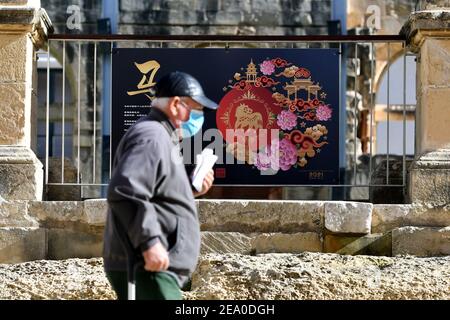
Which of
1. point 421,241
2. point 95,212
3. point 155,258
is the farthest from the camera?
point 95,212

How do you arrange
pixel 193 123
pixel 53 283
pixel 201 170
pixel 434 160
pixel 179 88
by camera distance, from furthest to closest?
pixel 434 160 < pixel 53 283 < pixel 193 123 < pixel 201 170 < pixel 179 88

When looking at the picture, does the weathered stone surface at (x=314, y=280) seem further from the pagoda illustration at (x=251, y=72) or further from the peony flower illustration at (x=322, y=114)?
the pagoda illustration at (x=251, y=72)

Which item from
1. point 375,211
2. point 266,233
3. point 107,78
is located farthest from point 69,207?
point 107,78

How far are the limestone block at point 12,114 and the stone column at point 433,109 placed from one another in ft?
9.77

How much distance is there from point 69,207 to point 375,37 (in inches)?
107

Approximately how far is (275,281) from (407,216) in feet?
4.95

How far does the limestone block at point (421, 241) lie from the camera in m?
8.45

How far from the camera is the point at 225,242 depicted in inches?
336

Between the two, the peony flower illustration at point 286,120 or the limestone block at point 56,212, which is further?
the peony flower illustration at point 286,120

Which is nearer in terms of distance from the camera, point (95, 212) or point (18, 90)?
point (95, 212)

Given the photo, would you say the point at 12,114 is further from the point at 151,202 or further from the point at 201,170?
the point at 151,202

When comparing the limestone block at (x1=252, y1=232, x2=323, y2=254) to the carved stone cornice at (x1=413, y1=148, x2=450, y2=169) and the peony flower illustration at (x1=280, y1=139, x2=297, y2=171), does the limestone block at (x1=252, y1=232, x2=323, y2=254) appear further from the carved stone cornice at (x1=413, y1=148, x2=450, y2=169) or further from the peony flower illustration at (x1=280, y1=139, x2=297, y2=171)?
the carved stone cornice at (x1=413, y1=148, x2=450, y2=169)

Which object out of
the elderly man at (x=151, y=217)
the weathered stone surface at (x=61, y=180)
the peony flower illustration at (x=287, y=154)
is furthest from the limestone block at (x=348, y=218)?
the elderly man at (x=151, y=217)

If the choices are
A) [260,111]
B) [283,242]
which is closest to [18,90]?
[260,111]
